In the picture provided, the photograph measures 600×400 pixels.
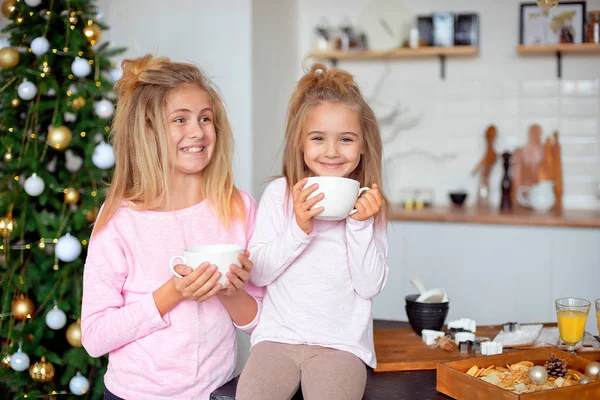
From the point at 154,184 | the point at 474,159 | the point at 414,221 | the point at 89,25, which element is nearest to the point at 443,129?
the point at 474,159

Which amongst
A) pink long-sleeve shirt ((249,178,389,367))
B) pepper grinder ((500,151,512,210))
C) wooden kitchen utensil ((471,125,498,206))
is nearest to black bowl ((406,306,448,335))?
pink long-sleeve shirt ((249,178,389,367))

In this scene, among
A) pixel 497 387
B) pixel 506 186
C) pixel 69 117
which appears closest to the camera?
pixel 497 387

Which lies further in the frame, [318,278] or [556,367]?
[318,278]

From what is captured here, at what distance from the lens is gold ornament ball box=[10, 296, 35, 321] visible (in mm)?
2289

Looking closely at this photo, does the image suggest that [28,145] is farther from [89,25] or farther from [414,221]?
[414,221]

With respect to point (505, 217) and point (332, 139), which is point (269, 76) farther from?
point (332, 139)

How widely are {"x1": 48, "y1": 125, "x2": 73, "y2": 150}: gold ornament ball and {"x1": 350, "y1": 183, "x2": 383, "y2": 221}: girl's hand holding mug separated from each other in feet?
4.29

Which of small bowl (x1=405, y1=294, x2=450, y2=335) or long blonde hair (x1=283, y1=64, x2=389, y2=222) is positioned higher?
long blonde hair (x1=283, y1=64, x2=389, y2=222)

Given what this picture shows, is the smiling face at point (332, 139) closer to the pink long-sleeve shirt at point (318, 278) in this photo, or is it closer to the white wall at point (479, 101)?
the pink long-sleeve shirt at point (318, 278)

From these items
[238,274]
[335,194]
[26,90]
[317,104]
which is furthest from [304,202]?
[26,90]

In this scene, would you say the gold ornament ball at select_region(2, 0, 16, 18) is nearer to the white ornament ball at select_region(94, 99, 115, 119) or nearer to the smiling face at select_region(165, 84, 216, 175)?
the white ornament ball at select_region(94, 99, 115, 119)

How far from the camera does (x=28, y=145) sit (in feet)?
7.67

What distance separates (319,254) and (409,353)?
0.99 ft

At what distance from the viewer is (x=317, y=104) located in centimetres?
156
